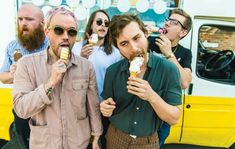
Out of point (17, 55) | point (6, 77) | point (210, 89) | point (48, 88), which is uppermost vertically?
point (17, 55)

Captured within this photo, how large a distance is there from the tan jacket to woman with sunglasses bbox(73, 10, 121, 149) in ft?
1.82

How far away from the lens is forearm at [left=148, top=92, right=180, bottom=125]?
183cm

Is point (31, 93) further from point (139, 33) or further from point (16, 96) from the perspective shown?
point (139, 33)

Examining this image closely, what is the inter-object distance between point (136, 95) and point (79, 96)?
0.45 m

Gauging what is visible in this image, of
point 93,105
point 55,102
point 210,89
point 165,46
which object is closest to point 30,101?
point 55,102

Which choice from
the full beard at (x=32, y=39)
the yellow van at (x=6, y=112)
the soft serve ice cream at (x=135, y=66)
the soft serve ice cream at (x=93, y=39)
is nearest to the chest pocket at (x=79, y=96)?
the soft serve ice cream at (x=135, y=66)

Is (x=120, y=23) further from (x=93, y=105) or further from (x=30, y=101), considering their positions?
(x=30, y=101)

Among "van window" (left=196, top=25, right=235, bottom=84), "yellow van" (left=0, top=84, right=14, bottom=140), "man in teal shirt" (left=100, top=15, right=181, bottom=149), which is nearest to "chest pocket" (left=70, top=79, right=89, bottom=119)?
"man in teal shirt" (left=100, top=15, right=181, bottom=149)

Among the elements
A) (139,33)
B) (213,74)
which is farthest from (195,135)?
(139,33)

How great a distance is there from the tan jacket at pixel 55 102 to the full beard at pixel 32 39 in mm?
654

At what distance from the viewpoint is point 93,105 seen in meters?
2.20

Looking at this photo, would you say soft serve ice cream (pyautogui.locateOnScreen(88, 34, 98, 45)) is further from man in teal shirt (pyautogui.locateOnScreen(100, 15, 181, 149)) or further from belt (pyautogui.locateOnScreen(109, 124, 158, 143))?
belt (pyautogui.locateOnScreen(109, 124, 158, 143))

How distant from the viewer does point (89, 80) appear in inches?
84.8

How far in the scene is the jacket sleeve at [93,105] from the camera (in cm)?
217
